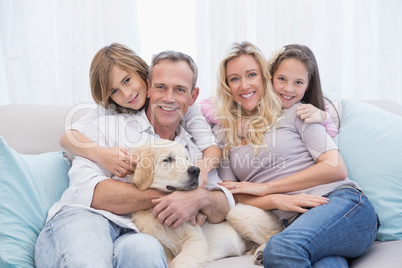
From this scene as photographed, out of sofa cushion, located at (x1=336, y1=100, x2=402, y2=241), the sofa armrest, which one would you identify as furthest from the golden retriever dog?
the sofa armrest

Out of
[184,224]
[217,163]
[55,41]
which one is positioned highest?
[55,41]

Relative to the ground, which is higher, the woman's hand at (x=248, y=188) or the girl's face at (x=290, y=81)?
the girl's face at (x=290, y=81)

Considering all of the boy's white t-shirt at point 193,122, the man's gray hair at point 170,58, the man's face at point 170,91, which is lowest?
the boy's white t-shirt at point 193,122

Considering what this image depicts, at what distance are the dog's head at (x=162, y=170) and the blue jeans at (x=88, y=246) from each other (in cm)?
27

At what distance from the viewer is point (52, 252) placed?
139 centimetres

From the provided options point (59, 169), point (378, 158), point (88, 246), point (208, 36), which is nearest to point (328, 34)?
point (208, 36)

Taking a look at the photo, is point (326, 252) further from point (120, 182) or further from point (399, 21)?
point (399, 21)

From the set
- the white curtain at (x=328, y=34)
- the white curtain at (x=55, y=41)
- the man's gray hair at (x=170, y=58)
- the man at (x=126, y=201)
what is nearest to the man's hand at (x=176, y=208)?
the man at (x=126, y=201)

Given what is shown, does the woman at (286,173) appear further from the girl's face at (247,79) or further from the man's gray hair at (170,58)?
the man's gray hair at (170,58)

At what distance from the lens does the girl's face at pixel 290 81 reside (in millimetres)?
2061

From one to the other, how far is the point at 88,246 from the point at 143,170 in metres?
0.42

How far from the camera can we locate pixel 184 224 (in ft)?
5.57

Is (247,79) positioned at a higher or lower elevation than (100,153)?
higher

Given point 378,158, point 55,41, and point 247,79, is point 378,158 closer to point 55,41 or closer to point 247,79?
point 247,79
